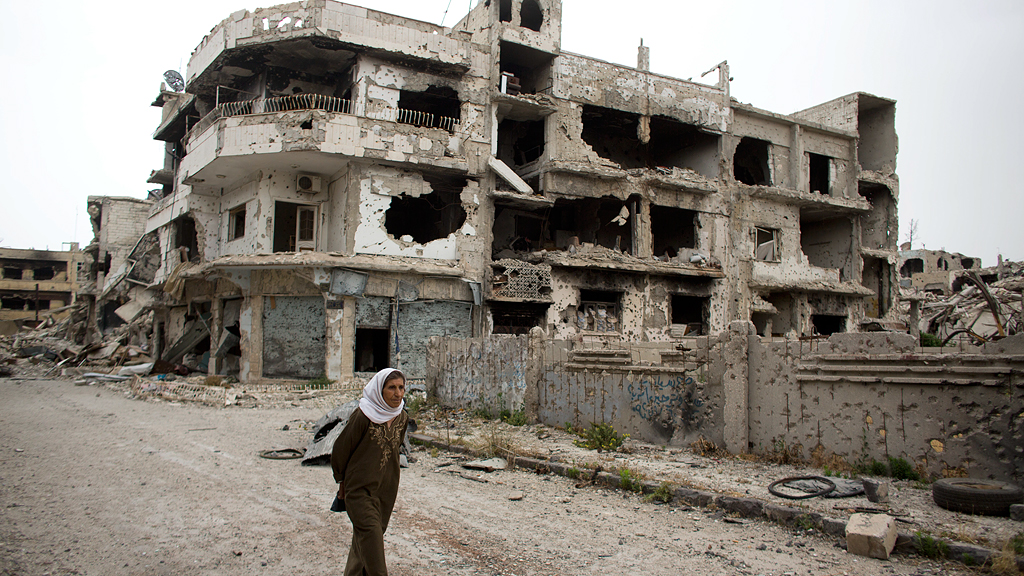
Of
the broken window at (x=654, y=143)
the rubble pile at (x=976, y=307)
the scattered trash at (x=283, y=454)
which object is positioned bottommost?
the scattered trash at (x=283, y=454)

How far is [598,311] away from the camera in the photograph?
2098cm

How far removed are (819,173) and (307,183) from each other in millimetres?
21326

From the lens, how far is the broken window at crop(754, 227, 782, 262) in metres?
23.8

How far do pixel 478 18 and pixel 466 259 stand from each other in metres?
8.36

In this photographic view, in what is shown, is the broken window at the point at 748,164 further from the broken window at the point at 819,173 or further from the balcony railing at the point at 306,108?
the balcony railing at the point at 306,108

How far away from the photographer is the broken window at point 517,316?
19859 millimetres

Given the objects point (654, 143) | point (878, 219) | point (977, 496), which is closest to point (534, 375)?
point (977, 496)

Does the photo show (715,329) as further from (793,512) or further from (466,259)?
(793,512)

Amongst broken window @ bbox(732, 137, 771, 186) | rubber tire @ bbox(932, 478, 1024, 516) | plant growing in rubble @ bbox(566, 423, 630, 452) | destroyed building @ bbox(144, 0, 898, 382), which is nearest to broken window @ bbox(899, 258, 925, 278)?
destroyed building @ bbox(144, 0, 898, 382)

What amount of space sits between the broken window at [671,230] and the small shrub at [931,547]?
1993 centimetres

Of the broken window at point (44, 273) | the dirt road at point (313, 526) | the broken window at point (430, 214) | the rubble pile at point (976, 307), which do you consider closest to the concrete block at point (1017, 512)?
the dirt road at point (313, 526)

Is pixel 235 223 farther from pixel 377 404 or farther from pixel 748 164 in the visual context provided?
pixel 748 164

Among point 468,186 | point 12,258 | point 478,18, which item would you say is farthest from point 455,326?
point 12,258

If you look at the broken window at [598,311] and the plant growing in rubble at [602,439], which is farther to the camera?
the broken window at [598,311]
